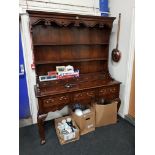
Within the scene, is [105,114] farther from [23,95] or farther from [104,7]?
[104,7]

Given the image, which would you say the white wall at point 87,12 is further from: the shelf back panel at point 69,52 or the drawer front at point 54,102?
the drawer front at point 54,102

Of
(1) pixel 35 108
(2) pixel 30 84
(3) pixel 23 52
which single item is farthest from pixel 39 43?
(1) pixel 35 108

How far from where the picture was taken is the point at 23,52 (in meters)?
2.15

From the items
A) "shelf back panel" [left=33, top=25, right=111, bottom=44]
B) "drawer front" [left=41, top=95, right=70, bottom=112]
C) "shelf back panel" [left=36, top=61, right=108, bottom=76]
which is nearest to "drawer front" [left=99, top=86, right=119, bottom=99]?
"shelf back panel" [left=36, top=61, right=108, bottom=76]

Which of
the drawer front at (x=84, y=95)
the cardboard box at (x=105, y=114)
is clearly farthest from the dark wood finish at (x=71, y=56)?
the cardboard box at (x=105, y=114)

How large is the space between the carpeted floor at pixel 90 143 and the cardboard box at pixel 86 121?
7 cm

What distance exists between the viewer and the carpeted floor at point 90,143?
1823mm

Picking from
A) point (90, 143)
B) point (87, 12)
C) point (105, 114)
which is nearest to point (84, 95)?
point (105, 114)

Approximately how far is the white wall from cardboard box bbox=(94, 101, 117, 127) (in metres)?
0.28

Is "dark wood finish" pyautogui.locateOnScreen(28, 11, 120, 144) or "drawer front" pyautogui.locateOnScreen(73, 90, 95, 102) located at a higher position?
"dark wood finish" pyautogui.locateOnScreen(28, 11, 120, 144)

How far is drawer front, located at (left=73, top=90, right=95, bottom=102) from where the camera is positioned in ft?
6.46

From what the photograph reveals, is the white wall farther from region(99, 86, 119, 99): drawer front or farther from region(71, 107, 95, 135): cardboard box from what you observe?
region(71, 107, 95, 135): cardboard box
